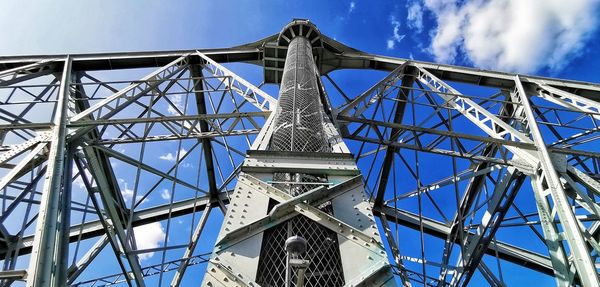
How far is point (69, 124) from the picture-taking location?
29.9 feet

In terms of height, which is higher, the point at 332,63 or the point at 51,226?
the point at 332,63

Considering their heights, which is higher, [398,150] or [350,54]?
[350,54]

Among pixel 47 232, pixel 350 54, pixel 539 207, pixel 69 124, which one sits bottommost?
pixel 47 232

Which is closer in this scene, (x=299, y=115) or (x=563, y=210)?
(x=563, y=210)

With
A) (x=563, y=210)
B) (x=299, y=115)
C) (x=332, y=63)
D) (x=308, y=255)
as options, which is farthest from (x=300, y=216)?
(x=332, y=63)

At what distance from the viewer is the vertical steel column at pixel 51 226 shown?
600 centimetres

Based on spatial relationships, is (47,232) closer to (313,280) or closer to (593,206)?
(313,280)

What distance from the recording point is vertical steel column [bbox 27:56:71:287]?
6001 millimetres

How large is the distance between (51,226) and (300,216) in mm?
3785

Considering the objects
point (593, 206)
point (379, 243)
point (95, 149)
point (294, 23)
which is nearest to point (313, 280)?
point (379, 243)

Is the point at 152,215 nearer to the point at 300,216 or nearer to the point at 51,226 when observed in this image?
the point at 51,226

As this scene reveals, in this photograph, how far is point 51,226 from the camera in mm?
6617

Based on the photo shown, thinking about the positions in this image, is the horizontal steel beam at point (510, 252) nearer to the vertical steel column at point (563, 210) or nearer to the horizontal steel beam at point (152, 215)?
the vertical steel column at point (563, 210)

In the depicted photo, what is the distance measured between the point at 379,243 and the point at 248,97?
779 cm
